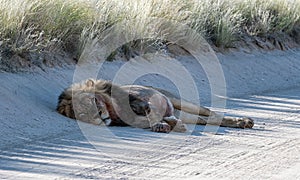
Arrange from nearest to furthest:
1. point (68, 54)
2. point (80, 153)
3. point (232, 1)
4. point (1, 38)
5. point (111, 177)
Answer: point (111, 177) < point (80, 153) < point (1, 38) < point (68, 54) < point (232, 1)

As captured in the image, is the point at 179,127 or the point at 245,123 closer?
the point at 179,127

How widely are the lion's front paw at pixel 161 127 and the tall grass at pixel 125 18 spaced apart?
2513 mm

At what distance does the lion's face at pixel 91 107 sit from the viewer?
31.0 ft

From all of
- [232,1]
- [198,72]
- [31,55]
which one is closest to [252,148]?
[31,55]

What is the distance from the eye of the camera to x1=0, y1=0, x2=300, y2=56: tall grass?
38.1ft

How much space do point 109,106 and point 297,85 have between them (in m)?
6.07

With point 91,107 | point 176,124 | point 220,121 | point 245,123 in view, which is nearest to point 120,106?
point 91,107

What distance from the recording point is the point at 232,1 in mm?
17219

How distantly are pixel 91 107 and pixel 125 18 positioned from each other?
14.7 feet

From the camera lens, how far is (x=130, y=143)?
8.68 m

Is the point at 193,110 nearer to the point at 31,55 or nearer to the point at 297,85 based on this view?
the point at 31,55

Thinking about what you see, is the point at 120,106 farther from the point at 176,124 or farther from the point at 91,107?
the point at 176,124

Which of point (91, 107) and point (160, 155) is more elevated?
point (91, 107)

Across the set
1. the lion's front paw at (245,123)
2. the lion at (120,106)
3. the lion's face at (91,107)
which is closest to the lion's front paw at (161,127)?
the lion at (120,106)
